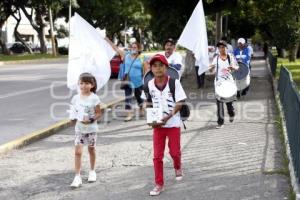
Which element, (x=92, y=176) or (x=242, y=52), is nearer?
(x=92, y=176)

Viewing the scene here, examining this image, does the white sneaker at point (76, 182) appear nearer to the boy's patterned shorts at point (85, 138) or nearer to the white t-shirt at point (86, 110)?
the boy's patterned shorts at point (85, 138)

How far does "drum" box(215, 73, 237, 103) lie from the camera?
10.1m

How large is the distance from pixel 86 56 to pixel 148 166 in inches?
86.6

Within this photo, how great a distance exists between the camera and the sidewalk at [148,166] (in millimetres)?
5891

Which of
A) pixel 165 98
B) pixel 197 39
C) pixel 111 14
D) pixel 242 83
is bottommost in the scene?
pixel 242 83

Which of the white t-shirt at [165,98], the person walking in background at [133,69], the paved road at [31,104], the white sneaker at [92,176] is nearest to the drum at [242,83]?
the paved road at [31,104]

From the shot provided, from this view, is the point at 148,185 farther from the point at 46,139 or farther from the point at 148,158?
the point at 46,139

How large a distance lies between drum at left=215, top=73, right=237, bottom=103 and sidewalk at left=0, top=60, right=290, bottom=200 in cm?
55

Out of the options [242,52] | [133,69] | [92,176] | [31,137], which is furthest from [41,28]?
[92,176]

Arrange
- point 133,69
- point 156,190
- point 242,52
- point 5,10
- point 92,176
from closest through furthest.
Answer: point 156,190 < point 92,176 < point 133,69 < point 242,52 < point 5,10

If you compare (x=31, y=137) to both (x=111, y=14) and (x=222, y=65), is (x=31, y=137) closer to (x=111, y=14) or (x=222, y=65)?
(x=222, y=65)

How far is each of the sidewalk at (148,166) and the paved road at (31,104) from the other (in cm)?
101

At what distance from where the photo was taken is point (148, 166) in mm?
7125

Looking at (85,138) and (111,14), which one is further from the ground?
(111,14)
